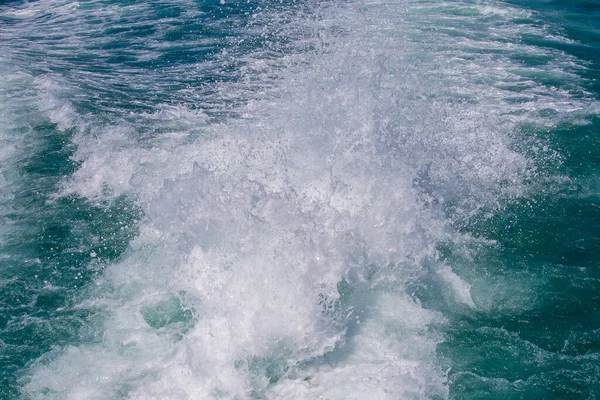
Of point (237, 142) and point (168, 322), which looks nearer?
point (168, 322)

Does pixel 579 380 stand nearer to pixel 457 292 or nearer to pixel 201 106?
pixel 457 292

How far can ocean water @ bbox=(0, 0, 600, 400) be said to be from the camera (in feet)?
14.3

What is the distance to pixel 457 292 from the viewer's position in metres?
5.10

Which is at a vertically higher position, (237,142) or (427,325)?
(237,142)

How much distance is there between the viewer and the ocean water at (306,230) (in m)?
4.37

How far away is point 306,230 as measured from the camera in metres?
5.28

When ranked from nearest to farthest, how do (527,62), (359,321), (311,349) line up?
(311,349)
(359,321)
(527,62)

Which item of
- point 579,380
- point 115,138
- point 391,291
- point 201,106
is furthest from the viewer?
point 201,106

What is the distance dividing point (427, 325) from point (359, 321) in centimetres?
75

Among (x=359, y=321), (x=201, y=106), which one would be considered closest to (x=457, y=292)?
(x=359, y=321)

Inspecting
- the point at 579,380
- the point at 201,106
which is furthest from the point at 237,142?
the point at 579,380

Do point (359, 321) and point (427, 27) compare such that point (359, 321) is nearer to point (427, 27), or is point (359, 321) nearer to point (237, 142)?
point (237, 142)

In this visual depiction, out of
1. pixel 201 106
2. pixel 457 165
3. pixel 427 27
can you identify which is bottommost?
pixel 457 165

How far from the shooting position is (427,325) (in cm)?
473
